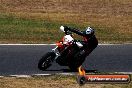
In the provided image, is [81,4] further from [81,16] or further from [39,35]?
[39,35]

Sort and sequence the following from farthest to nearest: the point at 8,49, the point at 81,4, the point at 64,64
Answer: the point at 81,4 < the point at 8,49 < the point at 64,64

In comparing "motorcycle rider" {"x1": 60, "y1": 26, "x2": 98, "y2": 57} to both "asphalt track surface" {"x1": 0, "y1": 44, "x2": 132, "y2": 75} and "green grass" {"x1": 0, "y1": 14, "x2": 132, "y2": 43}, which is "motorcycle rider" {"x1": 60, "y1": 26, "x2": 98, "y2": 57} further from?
"green grass" {"x1": 0, "y1": 14, "x2": 132, "y2": 43}

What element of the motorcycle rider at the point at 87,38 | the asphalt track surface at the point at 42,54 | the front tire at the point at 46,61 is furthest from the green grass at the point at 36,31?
the motorcycle rider at the point at 87,38

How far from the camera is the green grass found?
21.4 meters

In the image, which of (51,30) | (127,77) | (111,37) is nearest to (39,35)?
(51,30)

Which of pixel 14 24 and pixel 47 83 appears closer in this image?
pixel 47 83

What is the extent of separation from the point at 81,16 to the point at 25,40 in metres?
6.17

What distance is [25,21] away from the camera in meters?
24.7

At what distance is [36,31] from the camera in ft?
75.4

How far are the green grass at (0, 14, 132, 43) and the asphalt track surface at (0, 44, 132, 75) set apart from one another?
1.61 meters

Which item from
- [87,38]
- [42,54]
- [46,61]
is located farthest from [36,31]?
[87,38]

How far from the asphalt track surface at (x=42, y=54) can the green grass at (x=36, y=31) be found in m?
1.61

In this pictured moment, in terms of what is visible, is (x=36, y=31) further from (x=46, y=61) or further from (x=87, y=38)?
(x=87, y=38)

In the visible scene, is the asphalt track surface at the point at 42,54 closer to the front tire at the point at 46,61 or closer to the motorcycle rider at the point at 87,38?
the front tire at the point at 46,61
